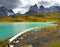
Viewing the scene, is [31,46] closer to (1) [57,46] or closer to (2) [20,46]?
(2) [20,46]

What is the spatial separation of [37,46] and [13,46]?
2.97m

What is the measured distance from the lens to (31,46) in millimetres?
24234

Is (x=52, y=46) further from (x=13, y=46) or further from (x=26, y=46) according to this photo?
(x=13, y=46)

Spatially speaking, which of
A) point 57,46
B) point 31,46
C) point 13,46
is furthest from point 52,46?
point 13,46

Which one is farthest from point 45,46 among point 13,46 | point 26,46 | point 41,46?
point 13,46

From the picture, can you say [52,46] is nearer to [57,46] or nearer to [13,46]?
[57,46]

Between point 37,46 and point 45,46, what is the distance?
3.25 feet

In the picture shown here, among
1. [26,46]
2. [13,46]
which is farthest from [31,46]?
[13,46]

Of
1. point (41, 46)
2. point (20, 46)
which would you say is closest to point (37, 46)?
point (41, 46)

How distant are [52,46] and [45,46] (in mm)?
949

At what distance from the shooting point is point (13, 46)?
24016mm

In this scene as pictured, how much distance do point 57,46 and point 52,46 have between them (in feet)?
2.06

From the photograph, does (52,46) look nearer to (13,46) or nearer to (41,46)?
(41,46)

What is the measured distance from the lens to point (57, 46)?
24.1 m
